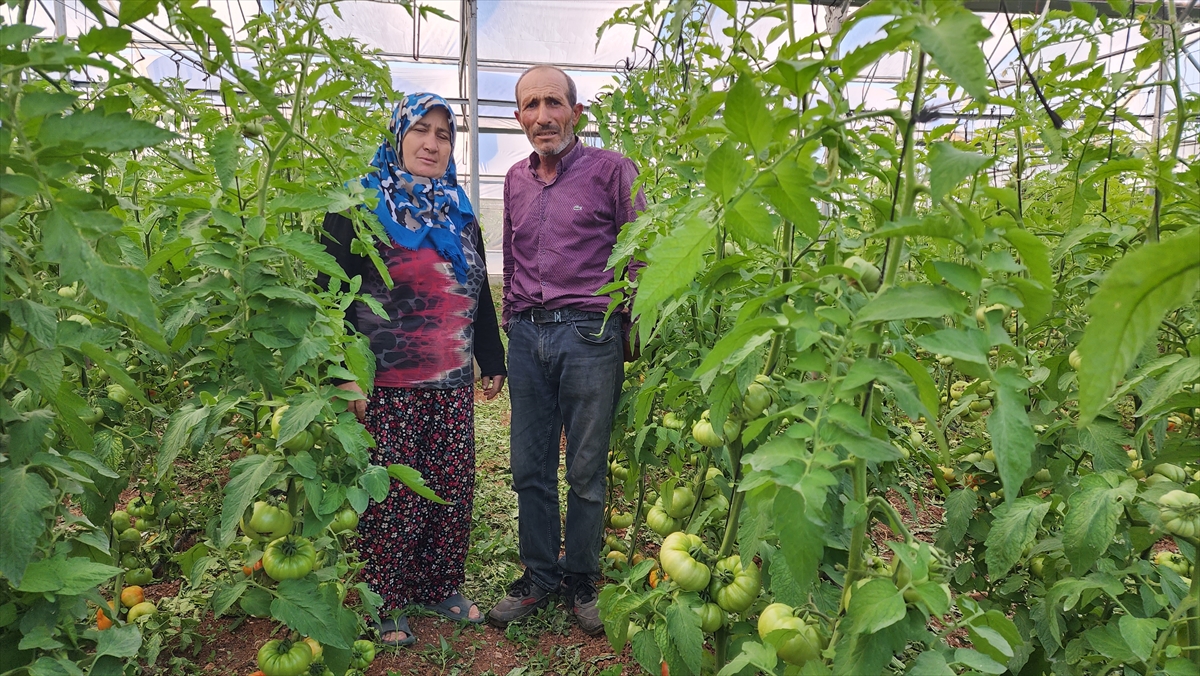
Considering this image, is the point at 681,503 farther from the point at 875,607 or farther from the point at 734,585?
the point at 875,607

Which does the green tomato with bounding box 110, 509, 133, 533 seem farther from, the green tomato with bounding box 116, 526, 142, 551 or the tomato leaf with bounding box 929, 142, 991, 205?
the tomato leaf with bounding box 929, 142, 991, 205

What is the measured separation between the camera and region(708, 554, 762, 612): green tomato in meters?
1.15

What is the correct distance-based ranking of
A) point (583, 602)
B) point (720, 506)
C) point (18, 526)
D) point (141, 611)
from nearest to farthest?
1. point (18, 526)
2. point (720, 506)
3. point (141, 611)
4. point (583, 602)

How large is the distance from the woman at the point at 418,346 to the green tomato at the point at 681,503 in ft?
3.74

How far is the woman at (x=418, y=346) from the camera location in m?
2.27

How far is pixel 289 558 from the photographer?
1350mm

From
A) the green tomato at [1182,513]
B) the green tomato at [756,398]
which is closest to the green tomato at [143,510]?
the green tomato at [756,398]

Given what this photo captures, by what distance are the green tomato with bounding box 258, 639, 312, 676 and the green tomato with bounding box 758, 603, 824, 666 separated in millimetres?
1031

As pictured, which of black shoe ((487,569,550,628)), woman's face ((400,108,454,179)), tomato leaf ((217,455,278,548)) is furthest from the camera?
black shoe ((487,569,550,628))

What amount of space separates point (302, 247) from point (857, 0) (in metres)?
6.88

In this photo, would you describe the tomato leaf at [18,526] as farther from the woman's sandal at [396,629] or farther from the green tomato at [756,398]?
the woman's sandal at [396,629]

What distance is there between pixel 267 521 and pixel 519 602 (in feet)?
4.55

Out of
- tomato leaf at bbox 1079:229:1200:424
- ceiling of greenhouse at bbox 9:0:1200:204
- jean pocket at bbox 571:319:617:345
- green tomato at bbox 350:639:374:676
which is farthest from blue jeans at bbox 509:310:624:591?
ceiling of greenhouse at bbox 9:0:1200:204

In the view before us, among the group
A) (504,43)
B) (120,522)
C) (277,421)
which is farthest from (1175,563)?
(504,43)
